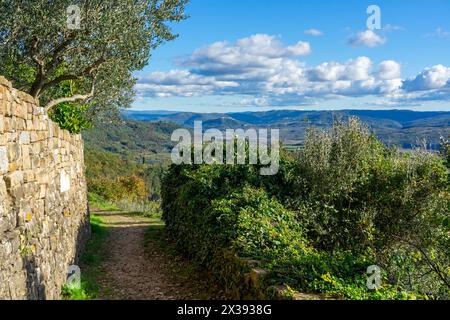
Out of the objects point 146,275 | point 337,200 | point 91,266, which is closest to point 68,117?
point 91,266

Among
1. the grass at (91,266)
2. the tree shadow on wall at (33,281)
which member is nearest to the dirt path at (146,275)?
the grass at (91,266)

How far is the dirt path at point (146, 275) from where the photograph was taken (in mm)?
8805

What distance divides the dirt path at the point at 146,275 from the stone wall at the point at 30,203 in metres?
1.32

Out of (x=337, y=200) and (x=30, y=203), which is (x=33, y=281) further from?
(x=337, y=200)

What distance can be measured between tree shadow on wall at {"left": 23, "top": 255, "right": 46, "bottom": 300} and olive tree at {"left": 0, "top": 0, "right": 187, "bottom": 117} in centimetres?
625

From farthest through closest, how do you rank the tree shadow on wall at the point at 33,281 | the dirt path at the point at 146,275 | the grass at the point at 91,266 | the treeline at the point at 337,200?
1. the treeline at the point at 337,200
2. the dirt path at the point at 146,275
3. the grass at the point at 91,266
4. the tree shadow on wall at the point at 33,281

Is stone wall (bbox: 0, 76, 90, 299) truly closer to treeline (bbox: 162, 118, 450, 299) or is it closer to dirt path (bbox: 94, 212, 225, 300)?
dirt path (bbox: 94, 212, 225, 300)

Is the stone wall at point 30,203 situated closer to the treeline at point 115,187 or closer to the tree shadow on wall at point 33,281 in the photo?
the tree shadow on wall at point 33,281

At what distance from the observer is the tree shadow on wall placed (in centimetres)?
554

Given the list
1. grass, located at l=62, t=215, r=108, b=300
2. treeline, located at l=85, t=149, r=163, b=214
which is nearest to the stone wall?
grass, located at l=62, t=215, r=108, b=300

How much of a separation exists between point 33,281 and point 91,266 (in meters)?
5.41

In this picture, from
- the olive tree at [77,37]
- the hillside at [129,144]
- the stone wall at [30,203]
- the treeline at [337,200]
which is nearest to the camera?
the stone wall at [30,203]
